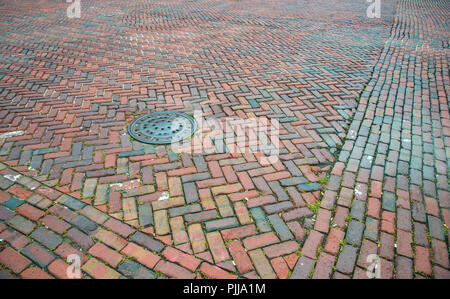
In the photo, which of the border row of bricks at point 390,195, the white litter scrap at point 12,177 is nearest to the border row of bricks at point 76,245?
the white litter scrap at point 12,177

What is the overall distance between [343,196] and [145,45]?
582cm

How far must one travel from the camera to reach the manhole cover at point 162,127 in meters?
3.33

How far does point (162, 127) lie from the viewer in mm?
3543

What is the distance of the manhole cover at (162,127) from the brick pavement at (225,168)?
→ 0.45 feet

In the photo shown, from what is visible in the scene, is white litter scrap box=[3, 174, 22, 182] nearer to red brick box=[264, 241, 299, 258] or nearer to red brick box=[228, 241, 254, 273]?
red brick box=[228, 241, 254, 273]

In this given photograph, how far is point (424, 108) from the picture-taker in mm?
4121

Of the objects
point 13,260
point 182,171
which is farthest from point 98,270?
point 182,171

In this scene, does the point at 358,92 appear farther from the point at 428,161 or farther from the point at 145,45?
the point at 145,45

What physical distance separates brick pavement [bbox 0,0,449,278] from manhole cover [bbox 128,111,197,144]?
0.14 metres

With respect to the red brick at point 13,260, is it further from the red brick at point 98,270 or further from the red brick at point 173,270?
the red brick at point 173,270

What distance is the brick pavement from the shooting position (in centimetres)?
209

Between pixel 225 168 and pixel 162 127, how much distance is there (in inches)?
44.5

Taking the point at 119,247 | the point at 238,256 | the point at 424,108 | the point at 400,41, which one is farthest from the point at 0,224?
the point at 400,41
